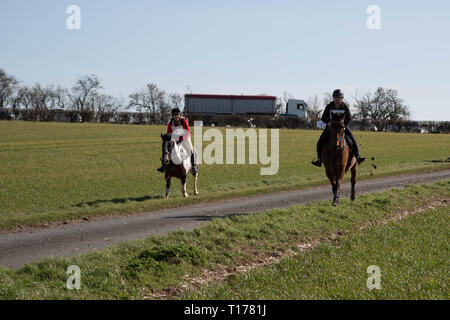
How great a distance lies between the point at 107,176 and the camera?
2459 cm

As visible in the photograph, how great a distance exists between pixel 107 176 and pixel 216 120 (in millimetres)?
50340

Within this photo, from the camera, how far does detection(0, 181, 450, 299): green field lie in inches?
292

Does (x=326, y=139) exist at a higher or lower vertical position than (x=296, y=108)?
lower

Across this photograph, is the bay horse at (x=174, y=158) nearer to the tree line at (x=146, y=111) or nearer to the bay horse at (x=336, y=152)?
the bay horse at (x=336, y=152)

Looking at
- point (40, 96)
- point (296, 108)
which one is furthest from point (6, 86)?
point (296, 108)

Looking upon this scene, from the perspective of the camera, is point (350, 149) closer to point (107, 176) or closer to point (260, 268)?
point (260, 268)

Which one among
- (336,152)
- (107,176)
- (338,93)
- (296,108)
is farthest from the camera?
(296,108)

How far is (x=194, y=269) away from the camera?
894 centimetres

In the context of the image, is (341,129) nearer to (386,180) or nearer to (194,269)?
(194,269)

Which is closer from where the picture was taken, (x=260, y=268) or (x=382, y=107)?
(x=260, y=268)

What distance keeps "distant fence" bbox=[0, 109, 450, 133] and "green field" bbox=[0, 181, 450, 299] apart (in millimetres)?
61399
